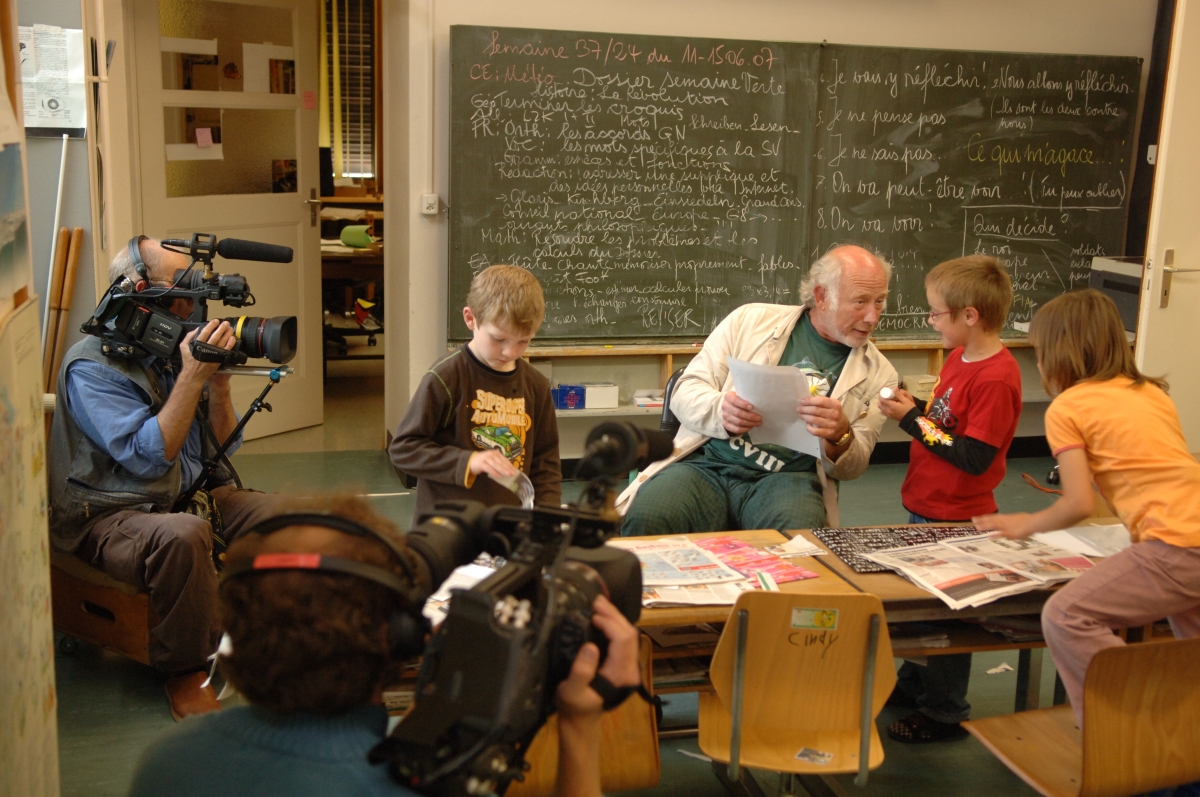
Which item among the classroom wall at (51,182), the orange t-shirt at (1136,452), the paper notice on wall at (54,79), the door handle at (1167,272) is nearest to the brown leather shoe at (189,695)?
the classroom wall at (51,182)

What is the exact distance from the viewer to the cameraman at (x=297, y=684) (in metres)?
0.96

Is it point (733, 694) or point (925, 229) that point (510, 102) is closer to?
point (925, 229)

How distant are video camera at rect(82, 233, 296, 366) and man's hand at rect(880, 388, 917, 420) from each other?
1.52m

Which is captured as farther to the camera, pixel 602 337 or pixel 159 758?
pixel 602 337

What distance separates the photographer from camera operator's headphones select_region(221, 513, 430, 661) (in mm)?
965

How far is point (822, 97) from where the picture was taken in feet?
15.4

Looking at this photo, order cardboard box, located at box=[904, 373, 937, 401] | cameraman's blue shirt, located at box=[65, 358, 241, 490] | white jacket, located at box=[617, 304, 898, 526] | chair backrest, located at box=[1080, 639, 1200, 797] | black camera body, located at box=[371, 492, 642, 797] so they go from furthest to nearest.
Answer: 1. cardboard box, located at box=[904, 373, 937, 401]
2. white jacket, located at box=[617, 304, 898, 526]
3. cameraman's blue shirt, located at box=[65, 358, 241, 490]
4. chair backrest, located at box=[1080, 639, 1200, 797]
5. black camera body, located at box=[371, 492, 642, 797]

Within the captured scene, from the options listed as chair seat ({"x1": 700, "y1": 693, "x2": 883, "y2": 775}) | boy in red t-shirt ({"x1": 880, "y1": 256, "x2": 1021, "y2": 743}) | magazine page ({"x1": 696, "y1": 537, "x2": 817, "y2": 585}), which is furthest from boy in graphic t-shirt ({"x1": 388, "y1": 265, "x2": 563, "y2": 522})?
boy in red t-shirt ({"x1": 880, "y1": 256, "x2": 1021, "y2": 743})

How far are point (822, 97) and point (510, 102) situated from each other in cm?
139

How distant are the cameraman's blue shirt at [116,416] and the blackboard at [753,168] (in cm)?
199

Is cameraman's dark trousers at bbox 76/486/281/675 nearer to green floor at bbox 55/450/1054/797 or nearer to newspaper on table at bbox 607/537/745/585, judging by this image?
green floor at bbox 55/450/1054/797

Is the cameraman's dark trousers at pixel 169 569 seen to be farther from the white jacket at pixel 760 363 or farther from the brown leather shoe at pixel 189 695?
the white jacket at pixel 760 363

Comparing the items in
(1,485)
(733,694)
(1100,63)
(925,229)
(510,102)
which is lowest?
(733,694)

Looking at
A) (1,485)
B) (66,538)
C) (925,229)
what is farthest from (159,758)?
(925,229)
